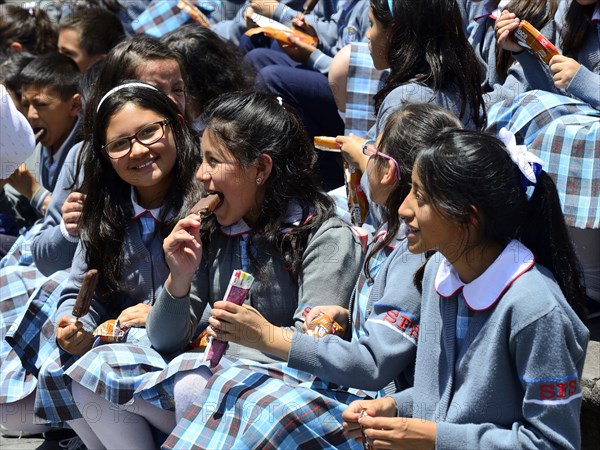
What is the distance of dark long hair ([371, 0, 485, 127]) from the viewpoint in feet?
9.95

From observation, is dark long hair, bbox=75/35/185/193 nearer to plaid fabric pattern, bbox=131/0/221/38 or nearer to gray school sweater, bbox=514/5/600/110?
gray school sweater, bbox=514/5/600/110

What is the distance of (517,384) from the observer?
200 cm

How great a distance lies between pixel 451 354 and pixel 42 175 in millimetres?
2510

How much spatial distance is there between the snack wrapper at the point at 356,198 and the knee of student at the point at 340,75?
1.93ft

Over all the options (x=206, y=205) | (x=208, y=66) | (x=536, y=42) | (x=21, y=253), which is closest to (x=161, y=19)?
(x=208, y=66)

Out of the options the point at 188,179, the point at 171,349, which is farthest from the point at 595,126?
the point at 171,349

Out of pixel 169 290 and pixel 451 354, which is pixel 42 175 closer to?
pixel 169 290

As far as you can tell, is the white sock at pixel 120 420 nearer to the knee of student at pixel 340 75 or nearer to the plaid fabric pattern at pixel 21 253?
the plaid fabric pattern at pixel 21 253

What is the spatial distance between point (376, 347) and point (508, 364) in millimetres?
358

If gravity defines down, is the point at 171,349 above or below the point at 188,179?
below

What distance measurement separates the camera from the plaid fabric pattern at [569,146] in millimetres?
2941

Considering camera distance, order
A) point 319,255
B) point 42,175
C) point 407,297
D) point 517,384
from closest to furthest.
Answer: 1. point 517,384
2. point 407,297
3. point 319,255
4. point 42,175

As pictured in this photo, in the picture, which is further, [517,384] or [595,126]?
[595,126]

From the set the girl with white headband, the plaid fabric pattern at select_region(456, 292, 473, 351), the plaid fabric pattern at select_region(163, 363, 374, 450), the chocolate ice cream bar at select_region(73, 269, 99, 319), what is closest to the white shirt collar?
the chocolate ice cream bar at select_region(73, 269, 99, 319)
